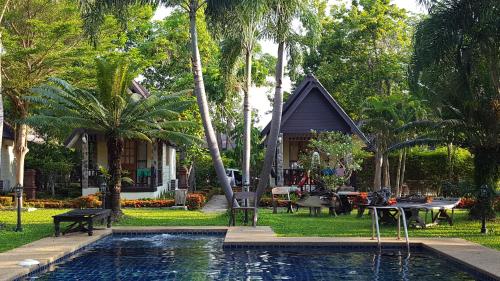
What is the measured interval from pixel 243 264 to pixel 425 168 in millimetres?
21645

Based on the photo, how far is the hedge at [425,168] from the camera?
29.3 metres

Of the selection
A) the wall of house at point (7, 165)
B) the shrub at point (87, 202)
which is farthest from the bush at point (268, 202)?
the wall of house at point (7, 165)

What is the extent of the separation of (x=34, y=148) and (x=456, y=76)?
21.8 meters

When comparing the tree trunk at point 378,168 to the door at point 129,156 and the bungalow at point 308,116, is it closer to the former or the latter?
the bungalow at point 308,116

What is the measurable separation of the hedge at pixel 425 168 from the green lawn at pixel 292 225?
10163mm

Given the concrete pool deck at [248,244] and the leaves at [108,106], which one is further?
the leaves at [108,106]

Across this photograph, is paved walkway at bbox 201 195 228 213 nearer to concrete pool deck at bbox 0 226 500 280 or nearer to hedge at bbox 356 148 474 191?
concrete pool deck at bbox 0 226 500 280

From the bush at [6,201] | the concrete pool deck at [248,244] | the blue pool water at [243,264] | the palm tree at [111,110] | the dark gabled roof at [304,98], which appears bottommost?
the blue pool water at [243,264]

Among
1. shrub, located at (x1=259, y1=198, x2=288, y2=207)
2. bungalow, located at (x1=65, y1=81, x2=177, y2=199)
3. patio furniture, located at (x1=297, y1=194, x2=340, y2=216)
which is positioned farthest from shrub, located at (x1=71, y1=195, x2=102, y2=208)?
patio furniture, located at (x1=297, y1=194, x2=340, y2=216)

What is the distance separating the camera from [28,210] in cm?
2281

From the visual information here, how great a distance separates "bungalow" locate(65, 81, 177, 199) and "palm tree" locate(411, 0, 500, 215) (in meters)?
13.7

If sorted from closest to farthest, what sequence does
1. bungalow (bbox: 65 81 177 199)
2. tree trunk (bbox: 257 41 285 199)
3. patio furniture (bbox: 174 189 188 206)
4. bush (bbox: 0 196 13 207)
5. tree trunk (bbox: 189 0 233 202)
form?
tree trunk (bbox: 189 0 233 202) < tree trunk (bbox: 257 41 285 199) < bush (bbox: 0 196 13 207) < patio furniture (bbox: 174 189 188 206) < bungalow (bbox: 65 81 177 199)

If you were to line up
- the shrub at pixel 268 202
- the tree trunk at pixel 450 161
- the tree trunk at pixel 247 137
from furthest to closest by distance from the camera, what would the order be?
1. the tree trunk at pixel 450 161
2. the shrub at pixel 268 202
3. the tree trunk at pixel 247 137

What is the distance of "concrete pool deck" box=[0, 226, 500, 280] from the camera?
9938mm
